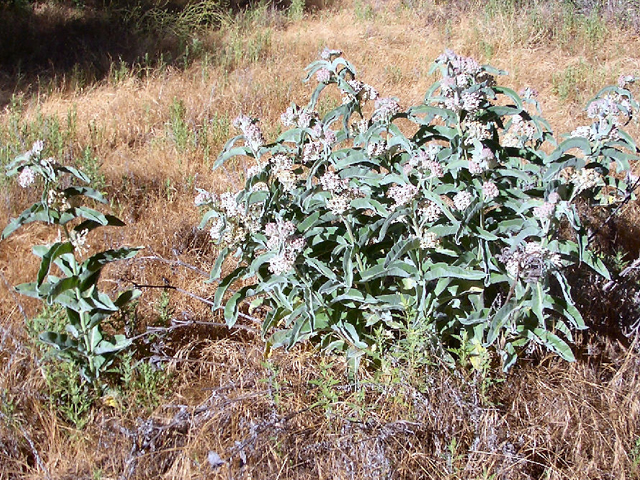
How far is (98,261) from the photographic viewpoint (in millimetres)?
2270

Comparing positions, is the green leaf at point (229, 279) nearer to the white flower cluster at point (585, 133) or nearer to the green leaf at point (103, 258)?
the green leaf at point (103, 258)

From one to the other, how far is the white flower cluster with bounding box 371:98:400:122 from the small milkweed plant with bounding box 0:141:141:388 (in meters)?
1.03

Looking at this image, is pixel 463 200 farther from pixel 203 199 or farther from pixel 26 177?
pixel 26 177

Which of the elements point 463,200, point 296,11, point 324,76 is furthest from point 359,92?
point 296,11

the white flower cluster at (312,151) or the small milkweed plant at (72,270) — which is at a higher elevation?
the white flower cluster at (312,151)

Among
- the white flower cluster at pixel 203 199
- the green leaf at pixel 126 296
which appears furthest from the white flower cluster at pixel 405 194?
the green leaf at pixel 126 296

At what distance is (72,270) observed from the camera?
2299mm

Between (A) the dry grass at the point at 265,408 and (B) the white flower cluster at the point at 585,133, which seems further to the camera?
(B) the white flower cluster at the point at 585,133

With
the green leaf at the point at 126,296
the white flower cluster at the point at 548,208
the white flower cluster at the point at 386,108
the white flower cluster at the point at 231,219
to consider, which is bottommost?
the green leaf at the point at 126,296

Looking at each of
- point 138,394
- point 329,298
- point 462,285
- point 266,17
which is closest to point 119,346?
point 138,394

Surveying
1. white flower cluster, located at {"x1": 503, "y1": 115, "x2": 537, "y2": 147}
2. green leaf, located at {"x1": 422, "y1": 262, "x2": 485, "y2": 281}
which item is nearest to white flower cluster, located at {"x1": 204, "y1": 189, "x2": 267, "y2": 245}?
green leaf, located at {"x1": 422, "y1": 262, "x2": 485, "y2": 281}

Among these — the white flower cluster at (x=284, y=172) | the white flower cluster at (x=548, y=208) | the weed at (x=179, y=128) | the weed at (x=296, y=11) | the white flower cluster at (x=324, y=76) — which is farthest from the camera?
the weed at (x=296, y=11)

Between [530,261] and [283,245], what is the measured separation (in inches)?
33.7

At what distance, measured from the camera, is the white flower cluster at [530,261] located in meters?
2.12
